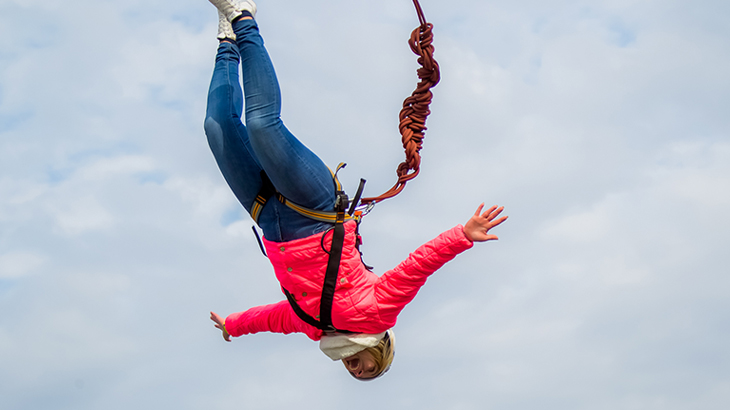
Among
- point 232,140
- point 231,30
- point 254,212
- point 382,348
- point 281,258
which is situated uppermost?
point 231,30

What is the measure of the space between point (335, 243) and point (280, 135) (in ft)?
2.67

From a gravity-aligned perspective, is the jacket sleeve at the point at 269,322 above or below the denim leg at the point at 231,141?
below

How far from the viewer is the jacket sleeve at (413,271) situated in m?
5.05

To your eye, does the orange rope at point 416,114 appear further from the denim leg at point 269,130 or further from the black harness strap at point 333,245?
the denim leg at point 269,130

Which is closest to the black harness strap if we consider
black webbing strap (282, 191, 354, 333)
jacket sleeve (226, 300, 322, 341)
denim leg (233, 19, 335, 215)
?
black webbing strap (282, 191, 354, 333)

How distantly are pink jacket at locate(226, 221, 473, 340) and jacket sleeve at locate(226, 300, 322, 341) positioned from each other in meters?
0.38

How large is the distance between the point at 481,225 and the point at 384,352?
4.22ft

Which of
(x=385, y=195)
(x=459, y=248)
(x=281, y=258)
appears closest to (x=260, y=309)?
(x=281, y=258)

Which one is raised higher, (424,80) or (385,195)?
(424,80)

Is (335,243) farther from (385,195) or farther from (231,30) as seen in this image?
(231,30)

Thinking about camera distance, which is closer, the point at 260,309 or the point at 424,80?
the point at 424,80

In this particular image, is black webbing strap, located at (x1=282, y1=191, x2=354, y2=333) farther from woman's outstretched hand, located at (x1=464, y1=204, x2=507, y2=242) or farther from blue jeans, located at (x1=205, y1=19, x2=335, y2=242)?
woman's outstretched hand, located at (x1=464, y1=204, x2=507, y2=242)

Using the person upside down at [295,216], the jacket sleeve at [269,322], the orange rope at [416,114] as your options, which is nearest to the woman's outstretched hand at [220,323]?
the jacket sleeve at [269,322]

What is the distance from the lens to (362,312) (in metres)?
5.30
